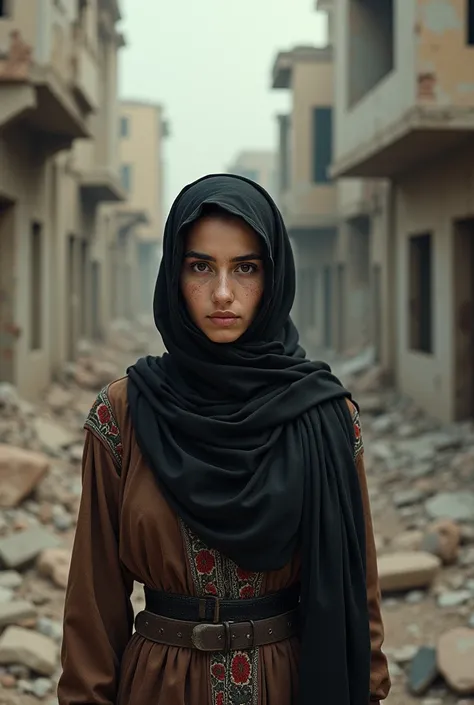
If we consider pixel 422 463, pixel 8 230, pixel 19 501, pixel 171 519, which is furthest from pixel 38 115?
pixel 171 519

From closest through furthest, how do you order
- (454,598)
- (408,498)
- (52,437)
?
(454,598)
(408,498)
(52,437)

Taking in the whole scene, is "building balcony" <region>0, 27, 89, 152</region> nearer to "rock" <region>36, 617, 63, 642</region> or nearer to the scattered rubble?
the scattered rubble

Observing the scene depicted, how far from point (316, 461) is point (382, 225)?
12.1 m

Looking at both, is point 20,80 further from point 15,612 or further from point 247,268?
point 247,268

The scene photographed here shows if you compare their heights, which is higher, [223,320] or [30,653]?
[223,320]

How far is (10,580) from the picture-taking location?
17.9ft

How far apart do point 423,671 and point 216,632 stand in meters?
3.03

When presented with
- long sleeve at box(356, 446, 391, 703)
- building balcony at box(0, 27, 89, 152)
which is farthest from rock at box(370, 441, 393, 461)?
long sleeve at box(356, 446, 391, 703)

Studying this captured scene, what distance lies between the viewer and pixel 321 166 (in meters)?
20.2

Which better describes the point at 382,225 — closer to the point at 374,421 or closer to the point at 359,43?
the point at 359,43

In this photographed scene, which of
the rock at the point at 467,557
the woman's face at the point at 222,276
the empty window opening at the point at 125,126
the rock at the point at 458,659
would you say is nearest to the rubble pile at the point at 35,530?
the rock at the point at 458,659

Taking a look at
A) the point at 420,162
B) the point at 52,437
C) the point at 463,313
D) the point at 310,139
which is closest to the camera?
the point at 52,437

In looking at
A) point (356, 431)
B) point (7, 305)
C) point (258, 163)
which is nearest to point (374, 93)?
point (7, 305)

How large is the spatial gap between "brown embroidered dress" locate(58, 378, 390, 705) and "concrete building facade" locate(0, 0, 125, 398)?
22.8 ft
